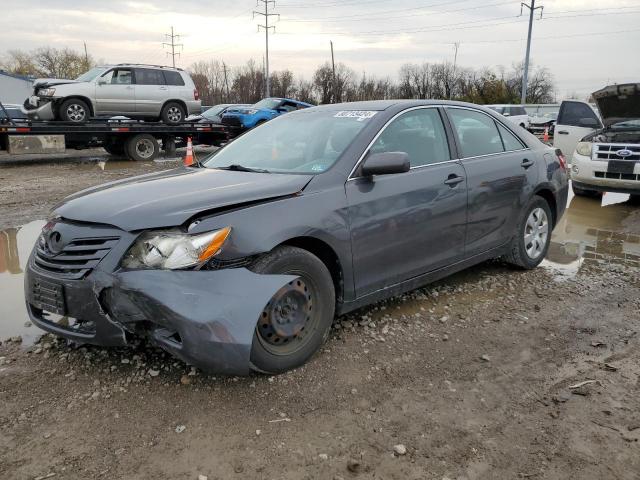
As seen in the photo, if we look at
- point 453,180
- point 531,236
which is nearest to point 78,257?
point 453,180

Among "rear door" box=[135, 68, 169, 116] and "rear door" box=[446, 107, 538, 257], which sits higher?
"rear door" box=[135, 68, 169, 116]

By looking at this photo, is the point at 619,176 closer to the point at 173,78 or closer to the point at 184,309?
the point at 184,309

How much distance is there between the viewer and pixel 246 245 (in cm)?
290

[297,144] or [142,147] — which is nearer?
[297,144]

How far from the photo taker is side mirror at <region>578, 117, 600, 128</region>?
36.4 ft

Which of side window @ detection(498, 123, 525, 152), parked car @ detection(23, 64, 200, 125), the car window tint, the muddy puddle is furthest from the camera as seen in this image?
the car window tint

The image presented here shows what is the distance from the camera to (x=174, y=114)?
654 inches

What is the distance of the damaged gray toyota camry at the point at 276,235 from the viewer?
9.05 feet

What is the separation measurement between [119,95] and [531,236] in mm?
13474

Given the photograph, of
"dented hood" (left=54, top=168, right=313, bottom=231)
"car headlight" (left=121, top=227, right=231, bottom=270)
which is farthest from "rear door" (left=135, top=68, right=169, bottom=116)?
"car headlight" (left=121, top=227, right=231, bottom=270)

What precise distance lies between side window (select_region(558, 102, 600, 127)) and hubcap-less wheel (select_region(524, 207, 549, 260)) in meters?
7.25

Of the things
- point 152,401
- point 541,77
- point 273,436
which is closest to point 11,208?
point 152,401

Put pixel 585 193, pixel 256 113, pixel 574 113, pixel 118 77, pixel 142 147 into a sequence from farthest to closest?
pixel 256 113
pixel 142 147
pixel 118 77
pixel 574 113
pixel 585 193

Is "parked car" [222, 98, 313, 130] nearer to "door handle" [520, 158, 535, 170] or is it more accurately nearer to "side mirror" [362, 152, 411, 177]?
"door handle" [520, 158, 535, 170]
